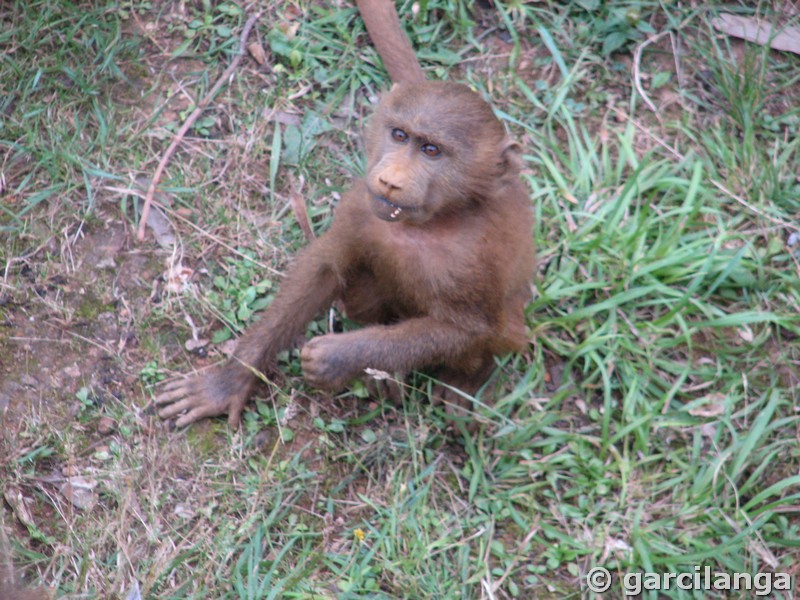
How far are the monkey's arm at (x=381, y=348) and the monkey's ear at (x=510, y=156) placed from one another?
742 millimetres

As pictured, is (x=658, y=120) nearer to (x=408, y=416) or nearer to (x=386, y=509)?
(x=408, y=416)

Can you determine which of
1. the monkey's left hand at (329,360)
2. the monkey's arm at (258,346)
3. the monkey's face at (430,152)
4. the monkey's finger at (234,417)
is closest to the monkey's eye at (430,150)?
the monkey's face at (430,152)

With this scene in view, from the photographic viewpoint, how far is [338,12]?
6105 mm

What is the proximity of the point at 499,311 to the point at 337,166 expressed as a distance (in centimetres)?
148

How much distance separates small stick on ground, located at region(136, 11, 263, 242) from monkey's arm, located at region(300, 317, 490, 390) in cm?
136

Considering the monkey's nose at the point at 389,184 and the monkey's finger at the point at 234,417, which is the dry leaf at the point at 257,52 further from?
the monkey's finger at the point at 234,417

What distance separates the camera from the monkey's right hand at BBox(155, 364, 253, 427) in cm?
518

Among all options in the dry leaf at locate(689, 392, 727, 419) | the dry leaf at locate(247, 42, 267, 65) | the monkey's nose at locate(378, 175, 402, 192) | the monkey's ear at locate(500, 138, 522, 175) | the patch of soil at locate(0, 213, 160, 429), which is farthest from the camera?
the dry leaf at locate(247, 42, 267, 65)

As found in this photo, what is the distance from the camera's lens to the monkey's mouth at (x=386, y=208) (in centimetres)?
461

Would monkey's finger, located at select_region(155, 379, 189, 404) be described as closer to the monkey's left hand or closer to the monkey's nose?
the monkey's left hand

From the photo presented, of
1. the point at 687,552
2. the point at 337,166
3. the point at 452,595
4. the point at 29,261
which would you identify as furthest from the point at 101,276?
the point at 687,552

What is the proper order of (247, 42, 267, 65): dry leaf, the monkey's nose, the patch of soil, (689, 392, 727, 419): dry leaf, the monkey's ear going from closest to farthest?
the monkey's nose → the monkey's ear → the patch of soil → (689, 392, 727, 419): dry leaf → (247, 42, 267, 65): dry leaf

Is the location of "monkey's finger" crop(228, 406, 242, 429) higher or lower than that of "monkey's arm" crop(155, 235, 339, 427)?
lower

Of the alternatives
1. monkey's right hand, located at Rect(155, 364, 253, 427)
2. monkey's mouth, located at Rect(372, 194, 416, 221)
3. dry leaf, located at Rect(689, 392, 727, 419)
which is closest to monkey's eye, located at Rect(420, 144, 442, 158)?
monkey's mouth, located at Rect(372, 194, 416, 221)
